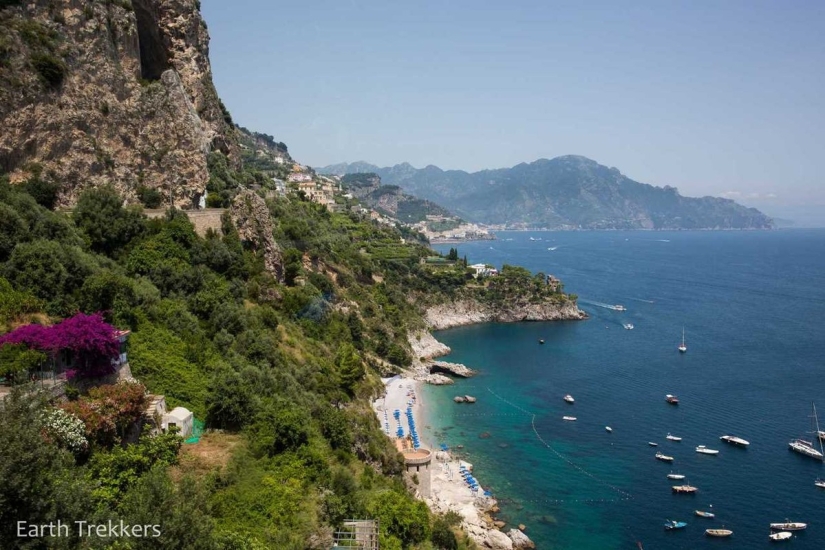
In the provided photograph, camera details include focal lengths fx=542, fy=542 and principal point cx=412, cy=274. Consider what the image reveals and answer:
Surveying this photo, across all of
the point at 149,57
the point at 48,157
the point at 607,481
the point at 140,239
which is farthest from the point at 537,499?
the point at 149,57

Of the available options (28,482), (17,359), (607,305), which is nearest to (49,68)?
(17,359)

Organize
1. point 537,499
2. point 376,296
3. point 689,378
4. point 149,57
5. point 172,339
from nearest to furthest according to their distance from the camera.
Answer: point 172,339
point 537,499
point 149,57
point 689,378
point 376,296

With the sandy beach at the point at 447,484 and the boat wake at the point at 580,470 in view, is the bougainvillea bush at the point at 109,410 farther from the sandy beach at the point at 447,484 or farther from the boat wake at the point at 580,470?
the boat wake at the point at 580,470

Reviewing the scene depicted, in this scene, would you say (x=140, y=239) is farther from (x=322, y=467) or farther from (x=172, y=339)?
(x=322, y=467)

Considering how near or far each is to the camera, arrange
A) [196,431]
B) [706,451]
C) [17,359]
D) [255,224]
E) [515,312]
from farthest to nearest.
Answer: [515,312] < [706,451] < [255,224] < [196,431] < [17,359]

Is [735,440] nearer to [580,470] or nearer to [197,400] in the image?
[580,470]

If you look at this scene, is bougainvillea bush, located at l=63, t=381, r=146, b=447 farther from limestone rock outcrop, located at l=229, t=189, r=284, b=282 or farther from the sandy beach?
limestone rock outcrop, located at l=229, t=189, r=284, b=282

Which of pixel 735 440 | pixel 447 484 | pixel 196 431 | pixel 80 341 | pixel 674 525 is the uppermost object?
pixel 80 341
